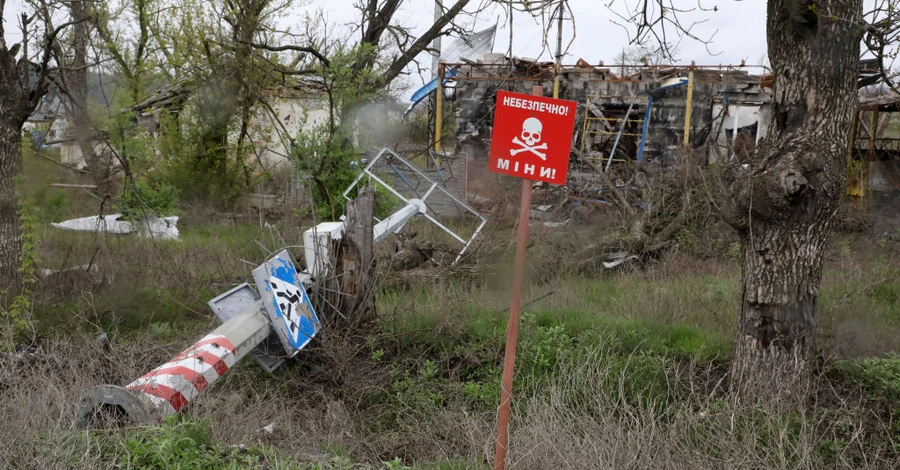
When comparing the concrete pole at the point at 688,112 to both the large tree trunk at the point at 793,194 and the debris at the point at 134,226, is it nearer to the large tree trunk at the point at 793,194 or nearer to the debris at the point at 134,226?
the debris at the point at 134,226

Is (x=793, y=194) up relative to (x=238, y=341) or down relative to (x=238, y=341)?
up

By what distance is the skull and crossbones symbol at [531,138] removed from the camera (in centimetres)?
418

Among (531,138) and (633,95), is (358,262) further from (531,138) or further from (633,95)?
(633,95)

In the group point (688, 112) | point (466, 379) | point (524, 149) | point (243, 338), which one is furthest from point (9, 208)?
point (688, 112)

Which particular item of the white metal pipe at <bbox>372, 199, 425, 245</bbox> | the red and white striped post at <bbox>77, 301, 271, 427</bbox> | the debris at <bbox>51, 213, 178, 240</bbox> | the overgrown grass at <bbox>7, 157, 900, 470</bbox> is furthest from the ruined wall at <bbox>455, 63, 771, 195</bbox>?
the red and white striped post at <bbox>77, 301, 271, 427</bbox>

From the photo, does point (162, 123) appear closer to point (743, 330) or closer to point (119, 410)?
point (119, 410)

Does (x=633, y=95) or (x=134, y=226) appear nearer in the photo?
(x=134, y=226)

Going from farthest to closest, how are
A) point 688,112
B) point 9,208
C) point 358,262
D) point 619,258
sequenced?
point 688,112 → point 619,258 → point 9,208 → point 358,262

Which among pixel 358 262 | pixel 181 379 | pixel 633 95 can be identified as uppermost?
pixel 633 95

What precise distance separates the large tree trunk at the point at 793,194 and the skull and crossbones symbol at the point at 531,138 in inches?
77.0

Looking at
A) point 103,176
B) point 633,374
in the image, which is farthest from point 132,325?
point 103,176

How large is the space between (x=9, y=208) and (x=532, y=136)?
667 centimetres

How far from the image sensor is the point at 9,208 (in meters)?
8.23

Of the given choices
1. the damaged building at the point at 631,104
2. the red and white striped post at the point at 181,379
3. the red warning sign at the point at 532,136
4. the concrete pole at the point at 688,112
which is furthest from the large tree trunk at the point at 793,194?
the concrete pole at the point at 688,112
